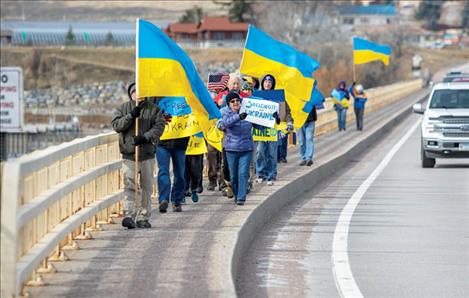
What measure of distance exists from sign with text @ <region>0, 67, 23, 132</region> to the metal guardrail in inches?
454

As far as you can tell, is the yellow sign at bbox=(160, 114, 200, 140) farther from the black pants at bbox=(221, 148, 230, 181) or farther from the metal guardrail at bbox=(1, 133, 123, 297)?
the black pants at bbox=(221, 148, 230, 181)

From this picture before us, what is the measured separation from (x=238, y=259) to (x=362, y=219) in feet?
17.1

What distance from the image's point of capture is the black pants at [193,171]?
1891 cm

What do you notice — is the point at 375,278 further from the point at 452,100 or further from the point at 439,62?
the point at 439,62

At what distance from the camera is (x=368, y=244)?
52.4 ft

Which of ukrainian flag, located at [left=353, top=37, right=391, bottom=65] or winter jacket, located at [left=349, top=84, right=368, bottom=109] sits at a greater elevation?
ukrainian flag, located at [left=353, top=37, right=391, bottom=65]

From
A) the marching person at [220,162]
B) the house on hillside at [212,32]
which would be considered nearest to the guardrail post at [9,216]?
the marching person at [220,162]

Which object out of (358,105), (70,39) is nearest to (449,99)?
(358,105)

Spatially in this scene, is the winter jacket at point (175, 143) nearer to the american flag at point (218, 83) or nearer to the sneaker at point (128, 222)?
the sneaker at point (128, 222)

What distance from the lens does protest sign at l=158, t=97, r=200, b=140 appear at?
57.0ft

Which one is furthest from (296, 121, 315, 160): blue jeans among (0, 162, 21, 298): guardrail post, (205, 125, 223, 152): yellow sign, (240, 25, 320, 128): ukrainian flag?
(0, 162, 21, 298): guardrail post

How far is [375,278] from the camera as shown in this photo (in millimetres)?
13266

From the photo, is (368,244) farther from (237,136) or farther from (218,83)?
(218,83)

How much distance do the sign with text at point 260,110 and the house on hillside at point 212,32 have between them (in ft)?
523
